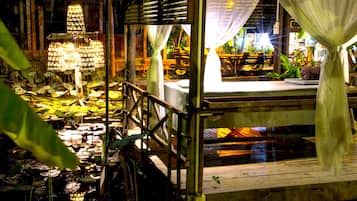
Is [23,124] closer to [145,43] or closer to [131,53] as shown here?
[131,53]

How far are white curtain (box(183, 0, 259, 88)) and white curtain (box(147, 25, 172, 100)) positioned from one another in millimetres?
306

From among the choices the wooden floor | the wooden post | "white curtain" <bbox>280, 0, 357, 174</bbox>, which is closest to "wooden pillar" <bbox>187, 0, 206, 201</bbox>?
the wooden floor

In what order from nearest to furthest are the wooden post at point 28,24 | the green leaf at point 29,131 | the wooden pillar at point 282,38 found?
the green leaf at point 29,131 < the wooden post at point 28,24 < the wooden pillar at point 282,38

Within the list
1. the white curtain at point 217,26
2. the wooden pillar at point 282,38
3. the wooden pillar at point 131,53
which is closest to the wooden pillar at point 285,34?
the wooden pillar at point 282,38

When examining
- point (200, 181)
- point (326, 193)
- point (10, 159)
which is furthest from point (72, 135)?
point (326, 193)

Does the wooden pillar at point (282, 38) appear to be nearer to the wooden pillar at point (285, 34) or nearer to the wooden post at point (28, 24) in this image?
the wooden pillar at point (285, 34)

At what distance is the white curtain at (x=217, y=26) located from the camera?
504 cm

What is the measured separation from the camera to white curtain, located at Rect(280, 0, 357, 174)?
3.29m

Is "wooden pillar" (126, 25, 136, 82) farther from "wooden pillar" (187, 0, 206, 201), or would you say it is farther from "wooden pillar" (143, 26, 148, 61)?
"wooden pillar" (187, 0, 206, 201)

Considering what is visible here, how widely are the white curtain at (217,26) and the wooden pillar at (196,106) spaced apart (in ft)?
6.06

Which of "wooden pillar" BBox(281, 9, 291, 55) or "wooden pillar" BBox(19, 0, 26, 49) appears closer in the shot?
"wooden pillar" BBox(19, 0, 26, 49)

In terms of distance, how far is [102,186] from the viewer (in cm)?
420

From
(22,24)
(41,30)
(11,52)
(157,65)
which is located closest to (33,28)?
(41,30)

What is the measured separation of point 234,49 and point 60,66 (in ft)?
11.5
